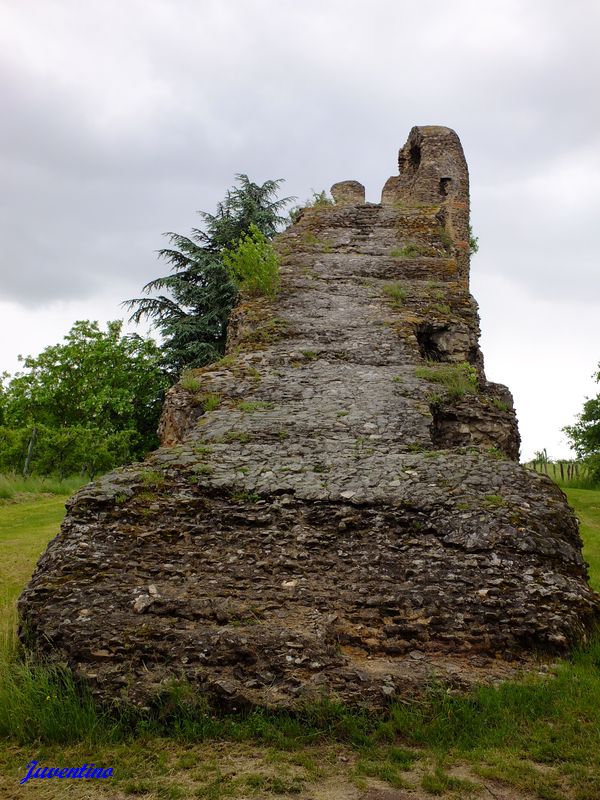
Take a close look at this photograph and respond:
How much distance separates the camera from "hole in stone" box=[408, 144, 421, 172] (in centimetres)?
2345

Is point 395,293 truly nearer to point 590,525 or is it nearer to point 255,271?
point 255,271

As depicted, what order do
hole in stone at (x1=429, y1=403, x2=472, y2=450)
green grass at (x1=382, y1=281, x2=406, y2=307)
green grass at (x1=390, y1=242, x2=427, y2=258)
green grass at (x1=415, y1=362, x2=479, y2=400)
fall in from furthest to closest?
green grass at (x1=390, y1=242, x2=427, y2=258) < green grass at (x1=382, y1=281, x2=406, y2=307) < green grass at (x1=415, y1=362, x2=479, y2=400) < hole in stone at (x1=429, y1=403, x2=472, y2=450)

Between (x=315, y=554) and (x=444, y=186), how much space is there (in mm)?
18889

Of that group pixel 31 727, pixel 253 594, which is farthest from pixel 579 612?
pixel 31 727

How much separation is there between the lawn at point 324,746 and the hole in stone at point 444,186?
19529 mm

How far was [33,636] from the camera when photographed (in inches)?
206

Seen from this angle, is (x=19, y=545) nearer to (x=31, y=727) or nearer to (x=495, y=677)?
(x=31, y=727)

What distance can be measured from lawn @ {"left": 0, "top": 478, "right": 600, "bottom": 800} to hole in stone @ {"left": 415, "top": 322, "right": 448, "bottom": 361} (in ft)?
25.1

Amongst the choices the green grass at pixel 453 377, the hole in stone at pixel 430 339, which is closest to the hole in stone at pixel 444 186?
the hole in stone at pixel 430 339

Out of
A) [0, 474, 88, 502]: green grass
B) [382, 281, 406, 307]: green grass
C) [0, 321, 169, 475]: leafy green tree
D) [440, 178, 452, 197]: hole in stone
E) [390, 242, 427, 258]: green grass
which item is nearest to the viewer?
[382, 281, 406, 307]: green grass

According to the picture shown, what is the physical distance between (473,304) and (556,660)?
910 centimetres

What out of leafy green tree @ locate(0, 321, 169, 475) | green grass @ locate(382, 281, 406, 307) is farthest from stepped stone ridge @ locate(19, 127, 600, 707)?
leafy green tree @ locate(0, 321, 169, 475)

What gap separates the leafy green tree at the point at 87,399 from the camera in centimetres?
2774

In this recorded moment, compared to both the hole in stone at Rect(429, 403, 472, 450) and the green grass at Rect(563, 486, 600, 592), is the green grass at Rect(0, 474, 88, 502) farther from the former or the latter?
the green grass at Rect(563, 486, 600, 592)
